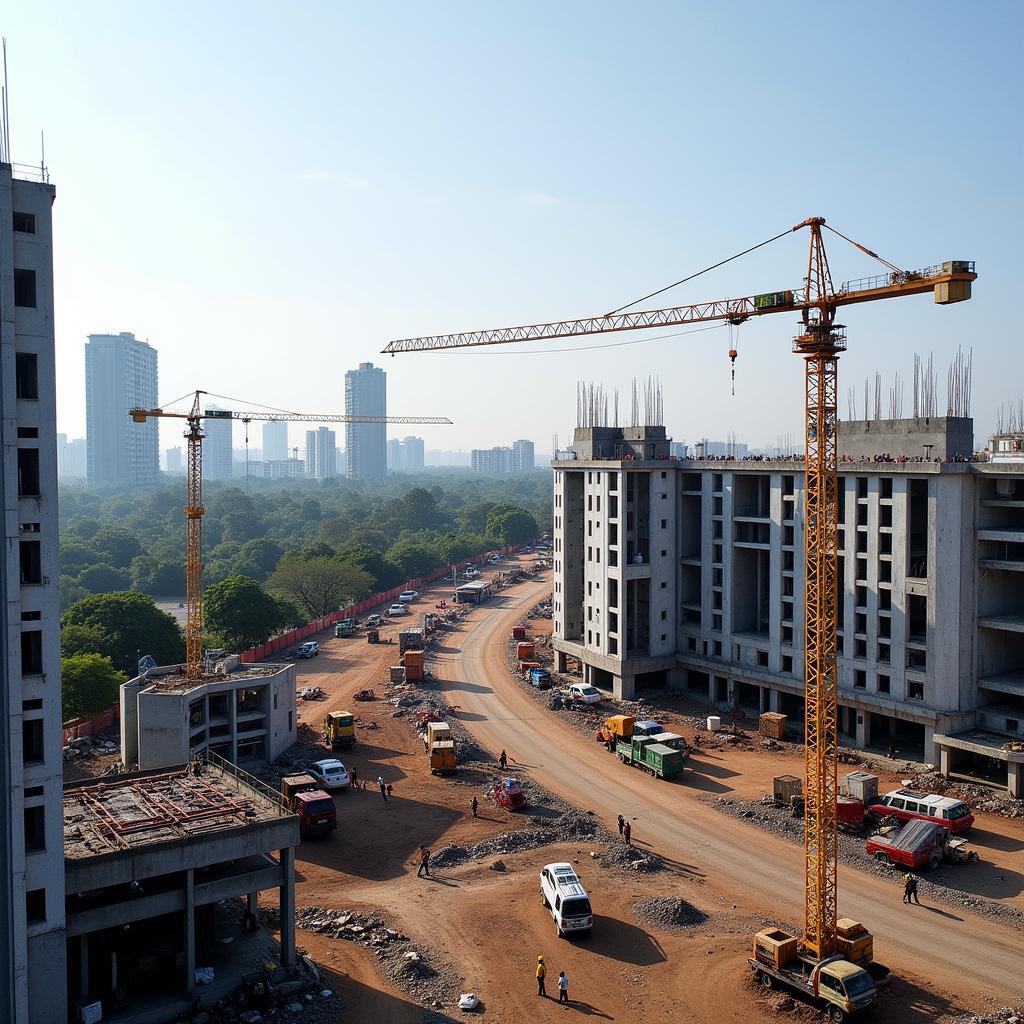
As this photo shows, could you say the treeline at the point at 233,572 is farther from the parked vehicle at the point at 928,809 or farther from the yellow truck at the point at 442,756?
the parked vehicle at the point at 928,809

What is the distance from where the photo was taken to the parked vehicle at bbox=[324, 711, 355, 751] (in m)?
49.1

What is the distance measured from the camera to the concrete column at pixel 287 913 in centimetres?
2600

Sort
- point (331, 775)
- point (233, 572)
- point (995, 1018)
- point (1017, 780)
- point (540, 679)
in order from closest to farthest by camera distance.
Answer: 1. point (995, 1018)
2. point (1017, 780)
3. point (331, 775)
4. point (540, 679)
5. point (233, 572)

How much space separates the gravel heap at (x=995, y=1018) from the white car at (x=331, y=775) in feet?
91.5

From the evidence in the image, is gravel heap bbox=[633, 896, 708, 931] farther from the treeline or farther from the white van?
the treeline

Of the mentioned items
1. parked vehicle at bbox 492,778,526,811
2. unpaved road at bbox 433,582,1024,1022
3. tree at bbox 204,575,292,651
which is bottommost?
unpaved road at bbox 433,582,1024,1022

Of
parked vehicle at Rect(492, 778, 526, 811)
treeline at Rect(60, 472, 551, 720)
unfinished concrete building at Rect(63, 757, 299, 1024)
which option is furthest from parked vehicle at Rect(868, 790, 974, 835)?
treeline at Rect(60, 472, 551, 720)

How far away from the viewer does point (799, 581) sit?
51750 millimetres


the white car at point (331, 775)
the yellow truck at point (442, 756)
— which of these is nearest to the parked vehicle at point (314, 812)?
the white car at point (331, 775)

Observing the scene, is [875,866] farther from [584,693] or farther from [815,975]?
[584,693]

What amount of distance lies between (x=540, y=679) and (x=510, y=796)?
927 inches

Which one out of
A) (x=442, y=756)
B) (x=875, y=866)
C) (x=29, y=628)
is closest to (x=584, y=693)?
(x=442, y=756)

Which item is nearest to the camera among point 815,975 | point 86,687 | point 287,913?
point 815,975

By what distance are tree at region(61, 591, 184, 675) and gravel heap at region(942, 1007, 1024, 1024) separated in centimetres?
5584
